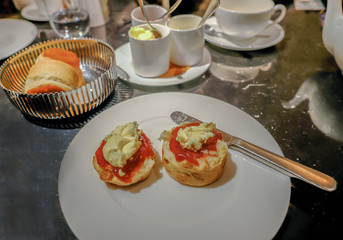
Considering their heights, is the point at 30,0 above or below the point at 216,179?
above

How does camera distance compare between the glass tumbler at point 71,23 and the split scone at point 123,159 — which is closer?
the split scone at point 123,159

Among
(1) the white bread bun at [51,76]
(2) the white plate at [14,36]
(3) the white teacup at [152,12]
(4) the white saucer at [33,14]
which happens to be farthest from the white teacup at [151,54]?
(4) the white saucer at [33,14]

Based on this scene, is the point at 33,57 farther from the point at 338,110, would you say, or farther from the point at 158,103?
the point at 338,110

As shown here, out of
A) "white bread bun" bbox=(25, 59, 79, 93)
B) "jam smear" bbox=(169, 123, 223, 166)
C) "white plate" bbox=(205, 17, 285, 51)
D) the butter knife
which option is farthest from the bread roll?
"white plate" bbox=(205, 17, 285, 51)

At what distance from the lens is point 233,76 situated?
3.60ft

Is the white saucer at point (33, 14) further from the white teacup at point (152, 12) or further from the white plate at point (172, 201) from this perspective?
the white plate at point (172, 201)

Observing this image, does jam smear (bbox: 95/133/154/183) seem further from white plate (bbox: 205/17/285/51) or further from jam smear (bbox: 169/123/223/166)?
white plate (bbox: 205/17/285/51)

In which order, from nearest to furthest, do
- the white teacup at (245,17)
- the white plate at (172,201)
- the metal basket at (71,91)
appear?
1. the white plate at (172,201)
2. the metal basket at (71,91)
3. the white teacup at (245,17)

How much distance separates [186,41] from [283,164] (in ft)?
1.97

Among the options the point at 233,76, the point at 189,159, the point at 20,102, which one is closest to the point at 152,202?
the point at 189,159

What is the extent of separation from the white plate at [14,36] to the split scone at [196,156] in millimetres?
905

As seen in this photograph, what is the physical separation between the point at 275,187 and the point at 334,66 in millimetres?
763

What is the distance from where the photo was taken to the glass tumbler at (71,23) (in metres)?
1.32

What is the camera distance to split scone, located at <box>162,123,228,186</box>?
64 centimetres
